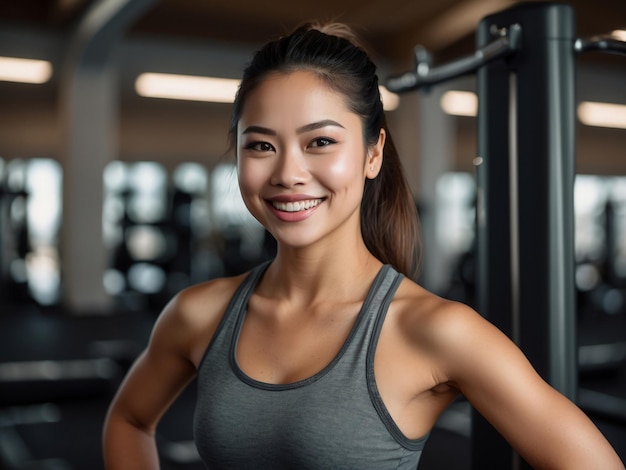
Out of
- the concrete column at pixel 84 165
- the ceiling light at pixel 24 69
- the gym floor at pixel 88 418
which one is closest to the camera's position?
the gym floor at pixel 88 418

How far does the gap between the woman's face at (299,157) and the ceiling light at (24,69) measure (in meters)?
7.66

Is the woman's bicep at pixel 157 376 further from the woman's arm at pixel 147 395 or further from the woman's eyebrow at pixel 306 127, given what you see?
the woman's eyebrow at pixel 306 127

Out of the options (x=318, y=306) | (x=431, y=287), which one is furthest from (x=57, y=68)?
(x=318, y=306)

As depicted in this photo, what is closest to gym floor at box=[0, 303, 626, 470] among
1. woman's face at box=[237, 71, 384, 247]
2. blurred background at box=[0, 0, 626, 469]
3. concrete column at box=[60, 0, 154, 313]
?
blurred background at box=[0, 0, 626, 469]

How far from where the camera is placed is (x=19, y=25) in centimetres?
774

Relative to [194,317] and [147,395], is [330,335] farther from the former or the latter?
[147,395]

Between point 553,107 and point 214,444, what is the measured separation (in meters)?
Result: 0.64

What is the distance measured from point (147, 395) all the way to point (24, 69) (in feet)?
24.9

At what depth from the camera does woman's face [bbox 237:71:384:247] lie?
96cm

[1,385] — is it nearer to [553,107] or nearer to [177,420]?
[177,420]

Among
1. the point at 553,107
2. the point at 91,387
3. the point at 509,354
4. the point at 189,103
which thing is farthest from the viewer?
the point at 189,103

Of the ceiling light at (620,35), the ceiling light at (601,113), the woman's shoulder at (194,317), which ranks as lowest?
the woman's shoulder at (194,317)

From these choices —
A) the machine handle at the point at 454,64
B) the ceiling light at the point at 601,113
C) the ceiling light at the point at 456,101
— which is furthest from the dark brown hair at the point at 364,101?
the ceiling light at the point at 601,113

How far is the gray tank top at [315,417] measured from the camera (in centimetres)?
93
